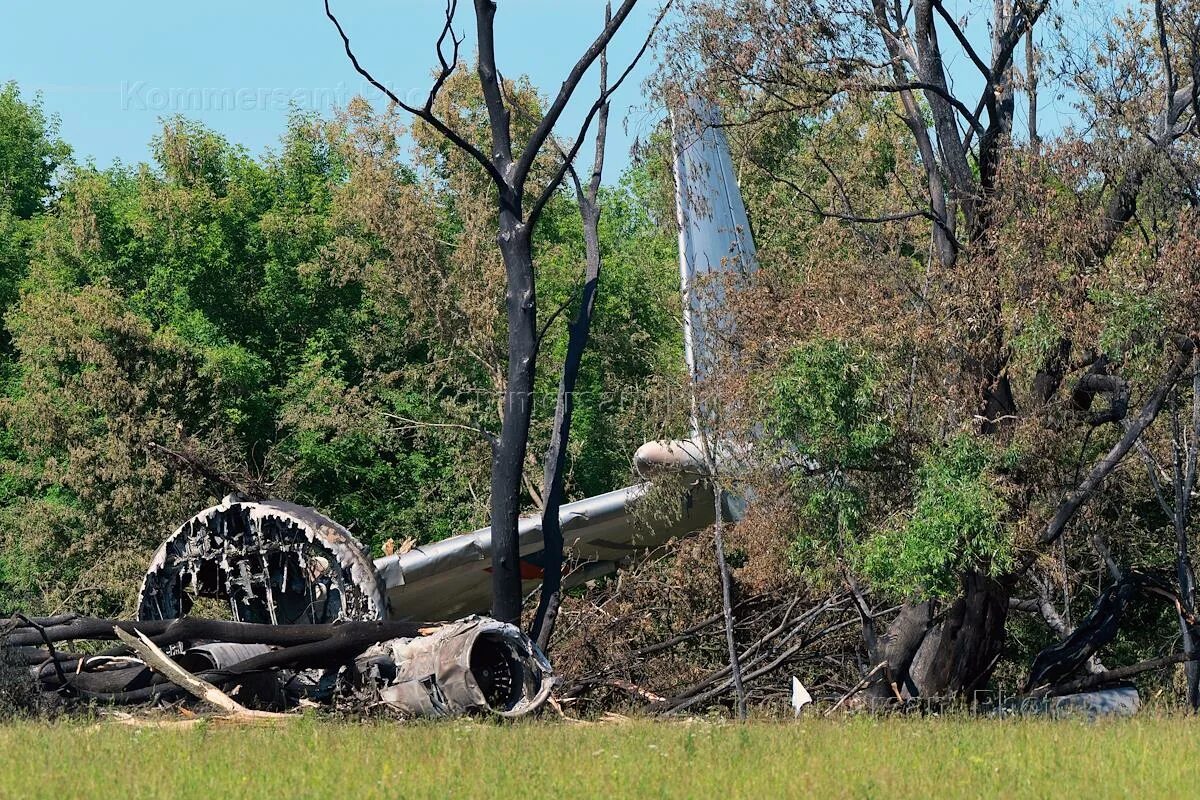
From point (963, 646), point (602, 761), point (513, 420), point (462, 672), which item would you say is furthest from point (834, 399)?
point (602, 761)

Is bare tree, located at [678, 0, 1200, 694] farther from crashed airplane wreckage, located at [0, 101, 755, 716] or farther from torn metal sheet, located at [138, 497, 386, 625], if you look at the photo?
torn metal sheet, located at [138, 497, 386, 625]

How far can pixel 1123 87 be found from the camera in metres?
17.1

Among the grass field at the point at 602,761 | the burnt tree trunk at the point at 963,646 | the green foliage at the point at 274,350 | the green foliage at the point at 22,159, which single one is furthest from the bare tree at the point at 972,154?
the green foliage at the point at 22,159

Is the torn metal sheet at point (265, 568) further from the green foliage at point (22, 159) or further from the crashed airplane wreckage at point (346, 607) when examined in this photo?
the green foliage at point (22, 159)

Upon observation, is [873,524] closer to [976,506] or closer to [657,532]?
[976,506]

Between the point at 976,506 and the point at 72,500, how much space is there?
2754 centimetres

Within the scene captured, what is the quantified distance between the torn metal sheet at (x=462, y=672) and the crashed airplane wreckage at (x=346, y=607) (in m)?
0.01

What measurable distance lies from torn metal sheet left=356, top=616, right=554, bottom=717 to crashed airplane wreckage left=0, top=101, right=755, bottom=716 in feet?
0.05

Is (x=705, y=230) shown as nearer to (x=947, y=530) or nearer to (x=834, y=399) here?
(x=834, y=399)

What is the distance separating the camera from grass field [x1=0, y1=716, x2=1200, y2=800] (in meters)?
8.71

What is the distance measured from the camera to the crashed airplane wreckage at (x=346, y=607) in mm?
14523

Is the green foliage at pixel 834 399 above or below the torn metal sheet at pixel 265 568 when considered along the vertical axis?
above

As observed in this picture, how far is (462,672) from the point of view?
1390cm

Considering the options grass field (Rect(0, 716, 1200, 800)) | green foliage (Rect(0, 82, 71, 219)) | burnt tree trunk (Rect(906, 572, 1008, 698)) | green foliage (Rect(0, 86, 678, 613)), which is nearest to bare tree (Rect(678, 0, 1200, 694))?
burnt tree trunk (Rect(906, 572, 1008, 698))
